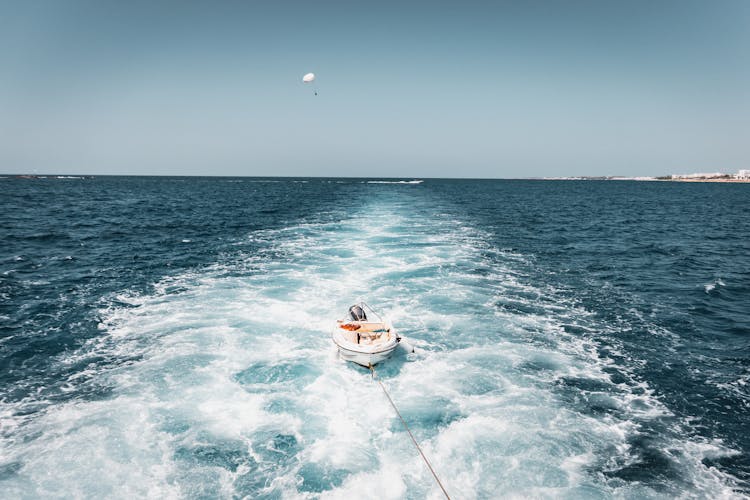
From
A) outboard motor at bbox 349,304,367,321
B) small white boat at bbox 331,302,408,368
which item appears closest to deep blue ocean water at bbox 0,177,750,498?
small white boat at bbox 331,302,408,368

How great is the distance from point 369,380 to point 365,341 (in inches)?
60.5

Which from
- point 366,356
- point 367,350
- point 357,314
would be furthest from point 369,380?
point 357,314

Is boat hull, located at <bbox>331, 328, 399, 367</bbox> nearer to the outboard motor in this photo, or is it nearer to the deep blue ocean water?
the deep blue ocean water

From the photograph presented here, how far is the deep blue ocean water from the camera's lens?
9.60 meters

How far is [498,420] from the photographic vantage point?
38.3ft

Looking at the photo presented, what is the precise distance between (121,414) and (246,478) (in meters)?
5.48

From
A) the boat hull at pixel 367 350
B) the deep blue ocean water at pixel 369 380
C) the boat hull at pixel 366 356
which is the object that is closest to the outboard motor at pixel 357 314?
the boat hull at pixel 367 350

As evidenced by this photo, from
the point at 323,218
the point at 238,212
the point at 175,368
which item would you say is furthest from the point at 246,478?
the point at 238,212

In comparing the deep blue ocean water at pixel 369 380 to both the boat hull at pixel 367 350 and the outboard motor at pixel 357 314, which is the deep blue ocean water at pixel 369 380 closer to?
the boat hull at pixel 367 350

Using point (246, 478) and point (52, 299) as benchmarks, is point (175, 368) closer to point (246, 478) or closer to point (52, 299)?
point (246, 478)

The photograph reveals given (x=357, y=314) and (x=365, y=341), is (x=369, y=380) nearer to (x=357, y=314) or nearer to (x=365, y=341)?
(x=365, y=341)

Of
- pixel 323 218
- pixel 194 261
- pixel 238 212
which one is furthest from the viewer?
pixel 238 212

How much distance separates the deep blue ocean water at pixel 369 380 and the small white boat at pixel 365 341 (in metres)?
0.74

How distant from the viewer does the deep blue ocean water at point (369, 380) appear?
960 cm
